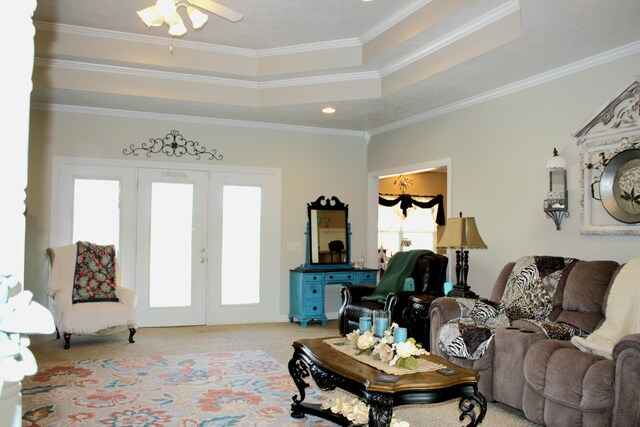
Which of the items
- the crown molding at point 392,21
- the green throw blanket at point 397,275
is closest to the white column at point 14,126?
the crown molding at point 392,21

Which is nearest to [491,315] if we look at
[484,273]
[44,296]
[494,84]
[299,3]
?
[484,273]

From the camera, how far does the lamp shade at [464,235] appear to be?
16.6 feet

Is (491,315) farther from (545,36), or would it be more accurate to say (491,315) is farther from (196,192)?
(196,192)

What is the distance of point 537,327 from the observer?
3.75 meters

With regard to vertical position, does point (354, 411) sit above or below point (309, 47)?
below

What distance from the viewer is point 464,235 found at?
508 cm

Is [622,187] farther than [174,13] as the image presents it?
Yes

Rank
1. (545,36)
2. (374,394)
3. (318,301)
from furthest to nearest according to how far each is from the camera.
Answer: (318,301) → (545,36) → (374,394)

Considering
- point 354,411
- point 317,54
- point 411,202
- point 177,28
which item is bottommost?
point 354,411

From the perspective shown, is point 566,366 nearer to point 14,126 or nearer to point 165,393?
point 165,393

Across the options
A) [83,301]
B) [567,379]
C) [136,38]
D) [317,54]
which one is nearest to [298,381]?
[567,379]

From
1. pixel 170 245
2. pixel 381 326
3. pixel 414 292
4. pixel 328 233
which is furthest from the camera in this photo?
pixel 328 233

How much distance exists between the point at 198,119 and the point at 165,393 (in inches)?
154

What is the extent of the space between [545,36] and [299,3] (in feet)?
6.57
